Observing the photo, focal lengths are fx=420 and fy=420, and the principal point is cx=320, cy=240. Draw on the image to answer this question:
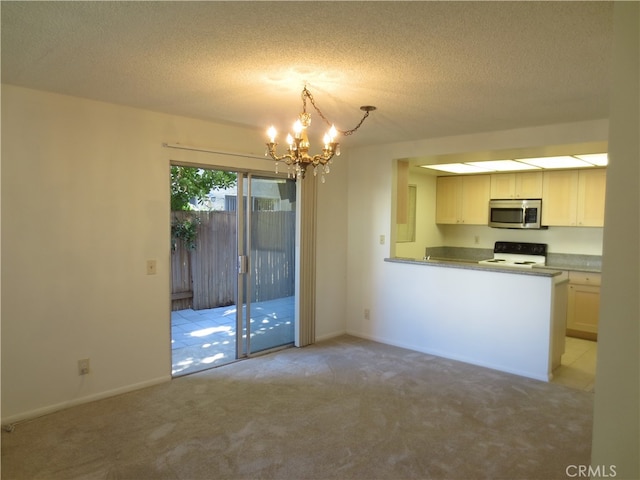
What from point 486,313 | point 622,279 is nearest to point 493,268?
point 486,313

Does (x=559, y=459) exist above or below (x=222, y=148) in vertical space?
below

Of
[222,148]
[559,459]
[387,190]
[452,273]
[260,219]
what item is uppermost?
[222,148]

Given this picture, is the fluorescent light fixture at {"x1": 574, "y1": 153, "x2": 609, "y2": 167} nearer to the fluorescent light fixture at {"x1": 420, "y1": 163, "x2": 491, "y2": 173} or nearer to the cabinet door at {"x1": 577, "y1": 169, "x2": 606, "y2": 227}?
the cabinet door at {"x1": 577, "y1": 169, "x2": 606, "y2": 227}

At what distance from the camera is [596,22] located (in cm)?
183

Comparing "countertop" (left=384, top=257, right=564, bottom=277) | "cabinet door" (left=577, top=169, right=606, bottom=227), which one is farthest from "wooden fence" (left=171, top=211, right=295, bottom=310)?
"cabinet door" (left=577, top=169, right=606, bottom=227)

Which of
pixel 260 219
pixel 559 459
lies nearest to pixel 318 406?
pixel 559 459

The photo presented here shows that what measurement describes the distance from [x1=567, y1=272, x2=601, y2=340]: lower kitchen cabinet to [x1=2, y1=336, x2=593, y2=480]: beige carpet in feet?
5.90

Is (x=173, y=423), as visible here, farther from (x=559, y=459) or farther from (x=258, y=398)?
(x=559, y=459)

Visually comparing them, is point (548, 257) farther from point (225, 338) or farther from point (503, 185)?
point (225, 338)

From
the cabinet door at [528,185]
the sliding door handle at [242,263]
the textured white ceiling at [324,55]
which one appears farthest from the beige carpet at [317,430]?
the cabinet door at [528,185]

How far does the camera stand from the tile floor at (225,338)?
4.34m

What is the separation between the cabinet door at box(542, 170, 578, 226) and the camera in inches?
212

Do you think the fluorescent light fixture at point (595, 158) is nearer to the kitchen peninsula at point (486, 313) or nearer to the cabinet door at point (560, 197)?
the cabinet door at point (560, 197)

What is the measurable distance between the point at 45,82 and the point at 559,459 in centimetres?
411
